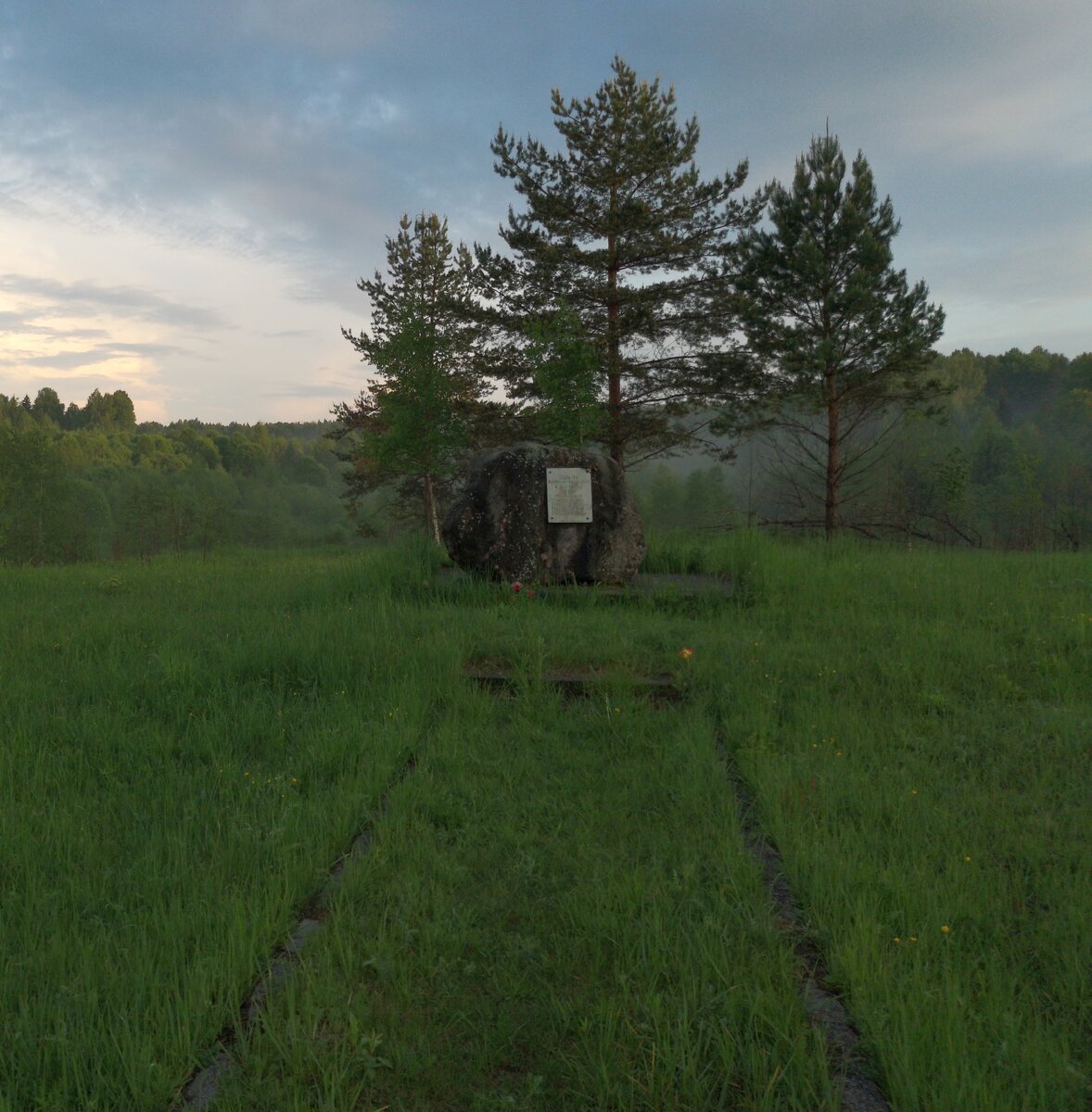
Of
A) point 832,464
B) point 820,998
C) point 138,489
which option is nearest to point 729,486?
point 138,489

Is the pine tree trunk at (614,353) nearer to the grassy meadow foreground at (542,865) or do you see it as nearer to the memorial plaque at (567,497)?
the memorial plaque at (567,497)

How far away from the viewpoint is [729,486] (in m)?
87.8

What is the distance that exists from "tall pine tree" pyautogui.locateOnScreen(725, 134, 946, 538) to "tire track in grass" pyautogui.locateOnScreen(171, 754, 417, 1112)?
50.9ft

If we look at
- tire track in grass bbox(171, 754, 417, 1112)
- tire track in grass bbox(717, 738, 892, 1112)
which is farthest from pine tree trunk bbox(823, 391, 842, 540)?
tire track in grass bbox(171, 754, 417, 1112)

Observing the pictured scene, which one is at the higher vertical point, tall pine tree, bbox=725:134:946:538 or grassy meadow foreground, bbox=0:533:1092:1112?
tall pine tree, bbox=725:134:946:538

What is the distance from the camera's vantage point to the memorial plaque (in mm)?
9750

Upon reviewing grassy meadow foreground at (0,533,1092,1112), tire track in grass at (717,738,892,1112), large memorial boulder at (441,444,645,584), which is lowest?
tire track in grass at (717,738,892,1112)

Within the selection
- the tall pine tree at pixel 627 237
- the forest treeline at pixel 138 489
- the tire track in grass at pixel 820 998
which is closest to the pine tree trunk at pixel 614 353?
the tall pine tree at pixel 627 237

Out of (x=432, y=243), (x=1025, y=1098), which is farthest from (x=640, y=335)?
(x=1025, y=1098)

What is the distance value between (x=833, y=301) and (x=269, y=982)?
1735 cm

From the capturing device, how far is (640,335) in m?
18.7

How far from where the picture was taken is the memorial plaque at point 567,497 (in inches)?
384

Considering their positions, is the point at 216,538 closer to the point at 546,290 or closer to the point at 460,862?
the point at 546,290

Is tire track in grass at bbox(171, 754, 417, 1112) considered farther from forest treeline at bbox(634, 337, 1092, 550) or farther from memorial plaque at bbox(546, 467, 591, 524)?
forest treeline at bbox(634, 337, 1092, 550)
